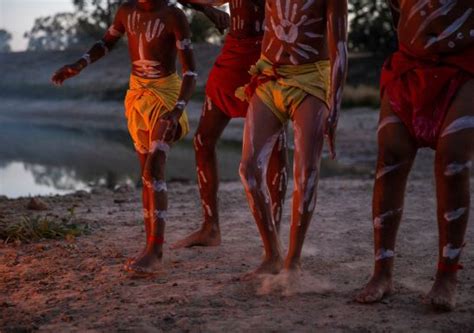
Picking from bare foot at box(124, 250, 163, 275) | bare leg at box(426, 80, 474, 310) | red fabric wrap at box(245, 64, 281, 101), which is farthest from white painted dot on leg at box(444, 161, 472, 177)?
bare foot at box(124, 250, 163, 275)

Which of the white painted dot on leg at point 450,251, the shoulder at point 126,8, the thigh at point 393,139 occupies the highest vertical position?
the shoulder at point 126,8

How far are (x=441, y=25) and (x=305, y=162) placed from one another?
1017 mm

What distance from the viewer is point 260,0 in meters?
4.88

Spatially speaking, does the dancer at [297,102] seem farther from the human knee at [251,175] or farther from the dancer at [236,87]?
the dancer at [236,87]

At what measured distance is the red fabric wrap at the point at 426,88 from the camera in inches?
143

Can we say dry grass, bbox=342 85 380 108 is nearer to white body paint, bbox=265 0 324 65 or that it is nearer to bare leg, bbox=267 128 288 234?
bare leg, bbox=267 128 288 234

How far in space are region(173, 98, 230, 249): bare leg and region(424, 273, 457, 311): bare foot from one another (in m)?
1.90

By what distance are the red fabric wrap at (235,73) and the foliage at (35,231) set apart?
1521mm

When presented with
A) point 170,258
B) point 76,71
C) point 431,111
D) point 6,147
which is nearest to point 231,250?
point 170,258

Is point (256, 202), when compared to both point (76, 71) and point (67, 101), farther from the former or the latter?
point (67, 101)

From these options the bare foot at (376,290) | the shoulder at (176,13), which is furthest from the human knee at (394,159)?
the shoulder at (176,13)

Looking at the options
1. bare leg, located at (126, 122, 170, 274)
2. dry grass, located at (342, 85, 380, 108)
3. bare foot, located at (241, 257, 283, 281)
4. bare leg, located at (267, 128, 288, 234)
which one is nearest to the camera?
bare foot, located at (241, 257, 283, 281)

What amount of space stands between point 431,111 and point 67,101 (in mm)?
23870

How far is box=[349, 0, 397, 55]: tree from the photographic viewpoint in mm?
29484
